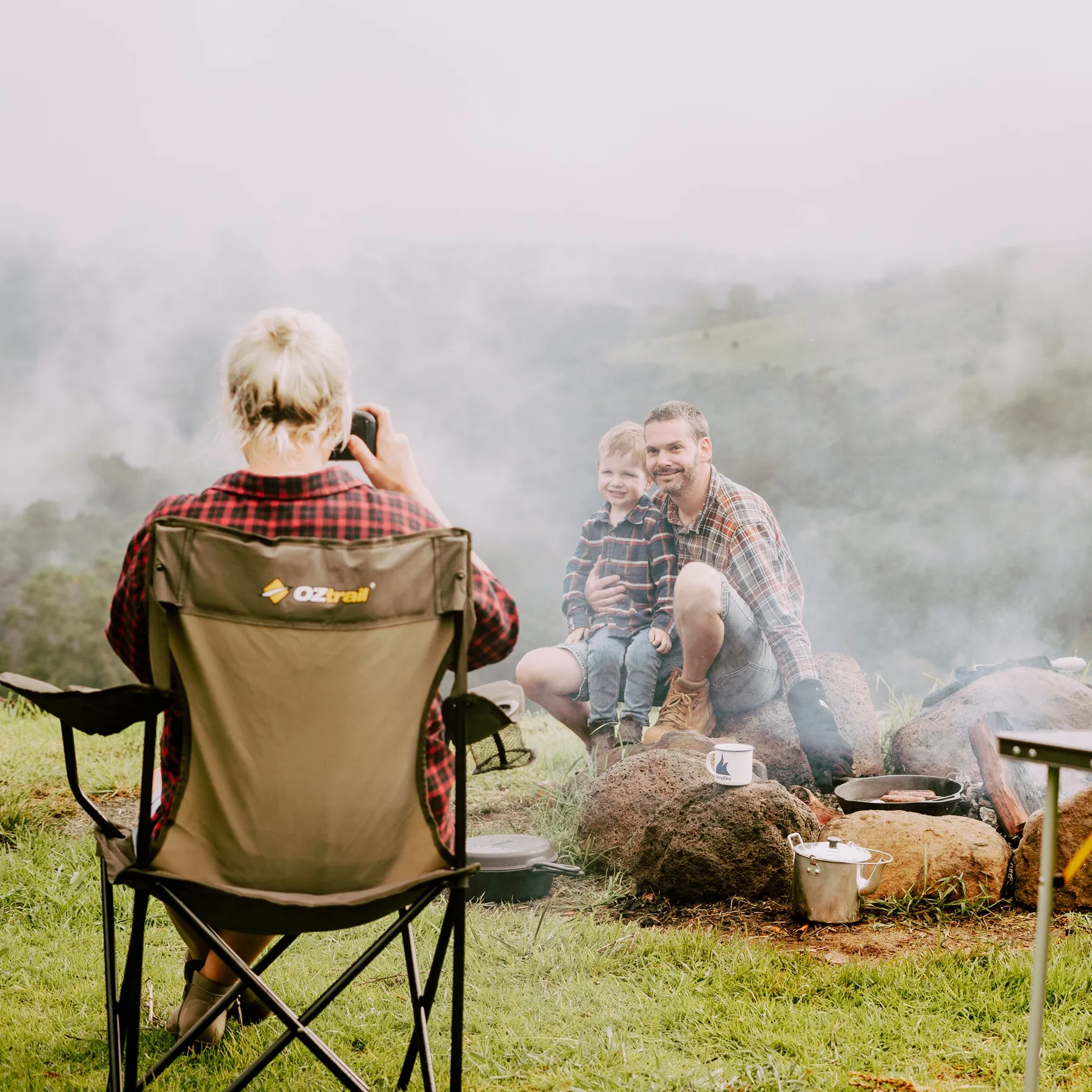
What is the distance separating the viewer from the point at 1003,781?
349 centimetres

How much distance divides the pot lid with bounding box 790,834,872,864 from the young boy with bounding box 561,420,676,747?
1.07 meters

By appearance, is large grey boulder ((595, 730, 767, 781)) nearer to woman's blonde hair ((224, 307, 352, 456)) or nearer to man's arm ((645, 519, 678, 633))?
man's arm ((645, 519, 678, 633))

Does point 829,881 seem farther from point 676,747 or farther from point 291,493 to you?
point 291,493

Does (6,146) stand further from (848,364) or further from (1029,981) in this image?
(1029,981)

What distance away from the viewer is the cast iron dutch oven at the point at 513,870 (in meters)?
3.20

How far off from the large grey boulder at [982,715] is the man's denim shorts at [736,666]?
51 cm

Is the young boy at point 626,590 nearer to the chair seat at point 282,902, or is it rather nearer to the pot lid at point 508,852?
the pot lid at point 508,852

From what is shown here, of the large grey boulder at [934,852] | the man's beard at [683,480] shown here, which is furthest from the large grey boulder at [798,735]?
the man's beard at [683,480]

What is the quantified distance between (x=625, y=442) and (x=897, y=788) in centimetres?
156

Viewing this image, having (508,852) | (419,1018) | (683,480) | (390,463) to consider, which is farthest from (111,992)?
(683,480)

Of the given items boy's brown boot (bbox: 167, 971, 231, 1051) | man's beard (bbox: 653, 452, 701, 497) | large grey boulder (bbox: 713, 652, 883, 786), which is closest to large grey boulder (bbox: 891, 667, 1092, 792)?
large grey boulder (bbox: 713, 652, 883, 786)

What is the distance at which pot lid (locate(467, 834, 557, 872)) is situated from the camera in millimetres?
3191

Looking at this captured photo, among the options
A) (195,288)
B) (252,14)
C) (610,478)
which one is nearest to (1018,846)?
(610,478)

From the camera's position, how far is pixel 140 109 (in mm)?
4895
